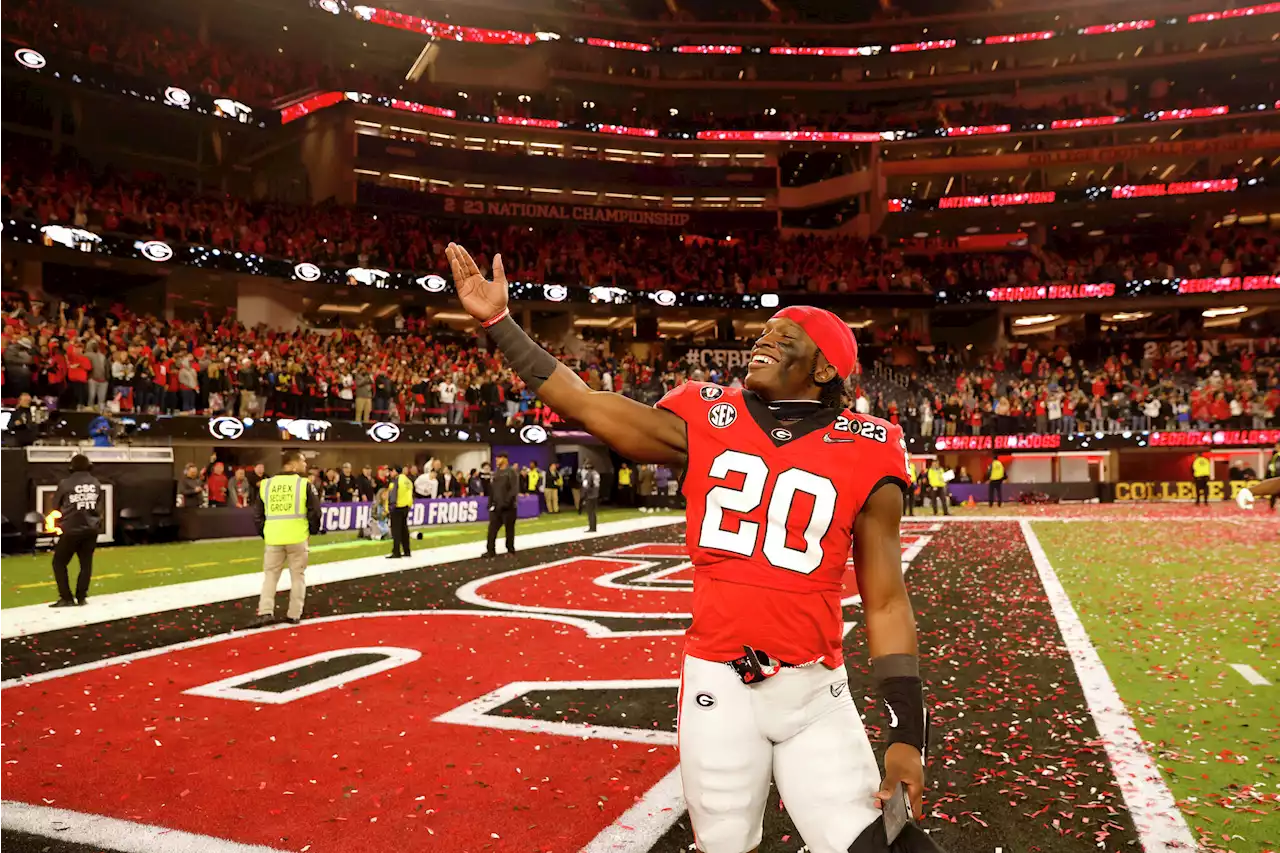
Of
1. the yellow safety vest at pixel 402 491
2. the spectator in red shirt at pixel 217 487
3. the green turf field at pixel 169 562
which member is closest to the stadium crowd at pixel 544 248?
the spectator in red shirt at pixel 217 487

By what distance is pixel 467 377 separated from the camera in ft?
110

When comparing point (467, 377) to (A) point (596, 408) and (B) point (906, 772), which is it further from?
(B) point (906, 772)

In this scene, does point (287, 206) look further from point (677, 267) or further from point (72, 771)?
point (72, 771)

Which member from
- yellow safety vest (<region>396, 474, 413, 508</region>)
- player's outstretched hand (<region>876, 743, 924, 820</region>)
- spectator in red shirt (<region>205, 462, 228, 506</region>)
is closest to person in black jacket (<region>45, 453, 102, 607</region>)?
yellow safety vest (<region>396, 474, 413, 508</region>)

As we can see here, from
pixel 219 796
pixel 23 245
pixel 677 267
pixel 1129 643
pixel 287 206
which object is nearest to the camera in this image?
pixel 219 796

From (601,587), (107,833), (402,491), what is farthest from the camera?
(402,491)

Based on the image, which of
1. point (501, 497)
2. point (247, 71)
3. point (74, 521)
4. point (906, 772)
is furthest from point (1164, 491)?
point (247, 71)

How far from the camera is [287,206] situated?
131 feet

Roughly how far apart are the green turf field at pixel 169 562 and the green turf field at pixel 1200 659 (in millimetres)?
12668

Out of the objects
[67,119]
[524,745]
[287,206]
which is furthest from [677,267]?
[524,745]

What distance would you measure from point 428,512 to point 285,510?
1551 cm

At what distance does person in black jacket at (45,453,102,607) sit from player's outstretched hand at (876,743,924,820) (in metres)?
11.3

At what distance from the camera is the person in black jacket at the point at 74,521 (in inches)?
431

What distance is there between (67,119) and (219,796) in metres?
41.6
